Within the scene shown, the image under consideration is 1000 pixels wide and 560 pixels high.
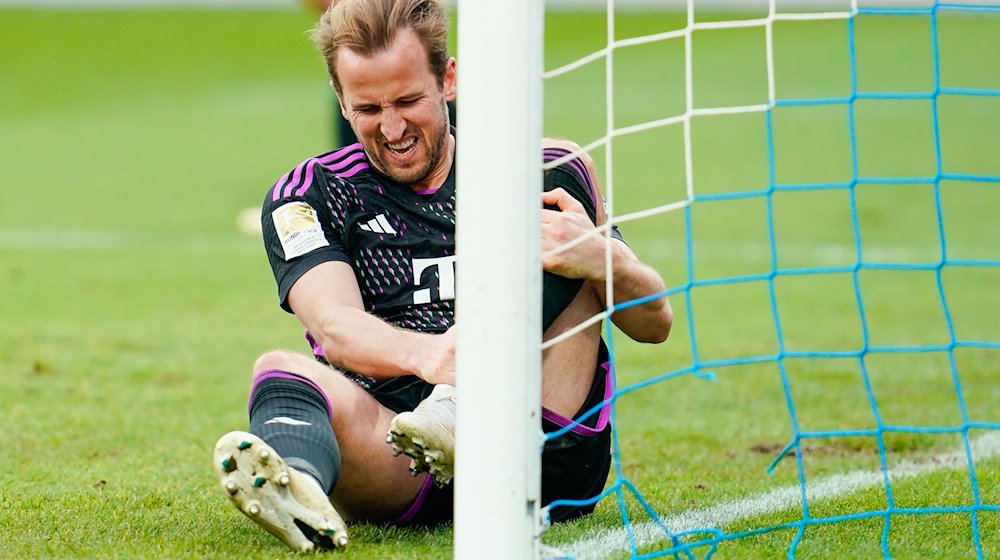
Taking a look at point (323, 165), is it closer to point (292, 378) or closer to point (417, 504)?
point (292, 378)

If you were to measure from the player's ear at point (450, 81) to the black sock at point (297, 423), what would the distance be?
2.82ft

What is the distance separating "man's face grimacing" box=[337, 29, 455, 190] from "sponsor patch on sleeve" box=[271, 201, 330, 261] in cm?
23

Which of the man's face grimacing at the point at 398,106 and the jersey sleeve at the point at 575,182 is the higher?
the man's face grimacing at the point at 398,106

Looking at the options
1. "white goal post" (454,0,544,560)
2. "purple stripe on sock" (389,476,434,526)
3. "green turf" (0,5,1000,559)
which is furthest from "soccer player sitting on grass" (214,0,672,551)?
"white goal post" (454,0,544,560)

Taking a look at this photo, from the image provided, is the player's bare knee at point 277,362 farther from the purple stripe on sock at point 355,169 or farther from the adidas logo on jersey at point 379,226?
the purple stripe on sock at point 355,169

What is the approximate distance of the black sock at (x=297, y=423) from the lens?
2.79 meters

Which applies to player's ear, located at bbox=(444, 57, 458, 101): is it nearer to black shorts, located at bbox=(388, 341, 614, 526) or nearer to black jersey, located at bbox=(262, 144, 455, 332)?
black jersey, located at bbox=(262, 144, 455, 332)

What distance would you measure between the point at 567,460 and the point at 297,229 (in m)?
0.84

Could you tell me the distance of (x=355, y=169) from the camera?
334cm

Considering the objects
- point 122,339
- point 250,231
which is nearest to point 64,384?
point 122,339

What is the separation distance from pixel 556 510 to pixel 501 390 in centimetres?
82

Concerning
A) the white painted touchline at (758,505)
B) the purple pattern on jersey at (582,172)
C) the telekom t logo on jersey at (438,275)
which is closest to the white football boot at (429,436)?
the white painted touchline at (758,505)

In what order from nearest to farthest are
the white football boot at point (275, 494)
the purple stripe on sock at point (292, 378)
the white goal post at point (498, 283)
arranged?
the white goal post at point (498, 283)
the white football boot at point (275, 494)
the purple stripe on sock at point (292, 378)

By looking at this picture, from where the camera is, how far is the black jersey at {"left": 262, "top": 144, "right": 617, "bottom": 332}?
322 centimetres
